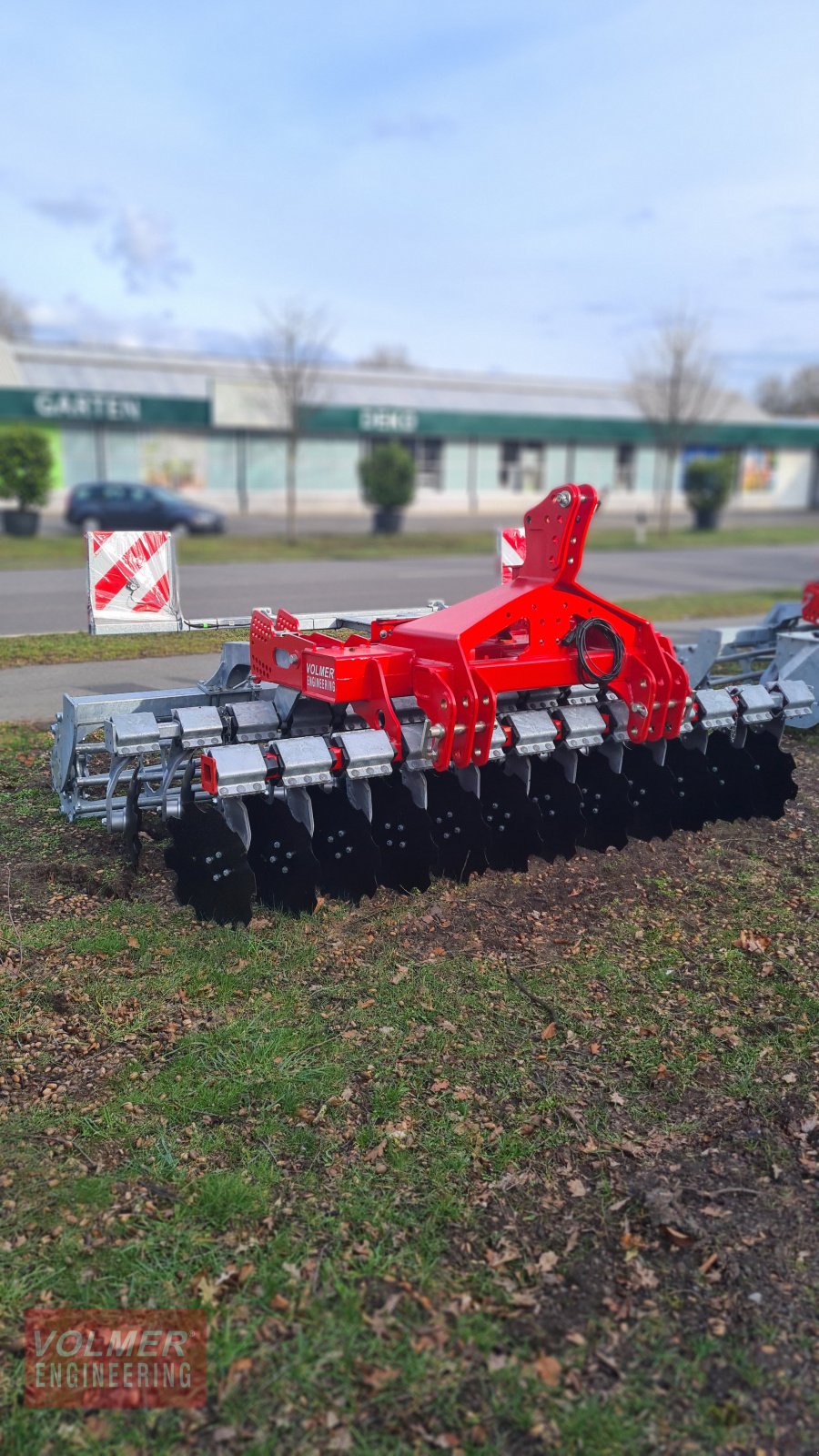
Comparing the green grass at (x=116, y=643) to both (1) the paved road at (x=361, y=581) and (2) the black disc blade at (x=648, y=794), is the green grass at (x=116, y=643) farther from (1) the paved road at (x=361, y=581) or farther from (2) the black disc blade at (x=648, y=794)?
(2) the black disc blade at (x=648, y=794)

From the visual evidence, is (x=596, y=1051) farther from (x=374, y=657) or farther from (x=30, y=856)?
(x=30, y=856)

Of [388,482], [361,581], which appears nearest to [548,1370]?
[361,581]

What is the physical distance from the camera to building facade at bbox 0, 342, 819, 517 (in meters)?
36.2

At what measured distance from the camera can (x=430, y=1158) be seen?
11.8ft

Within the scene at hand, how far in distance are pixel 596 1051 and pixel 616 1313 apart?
4.28ft

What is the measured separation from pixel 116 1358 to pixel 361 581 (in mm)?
14339

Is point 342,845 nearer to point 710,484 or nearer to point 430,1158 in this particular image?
point 430,1158

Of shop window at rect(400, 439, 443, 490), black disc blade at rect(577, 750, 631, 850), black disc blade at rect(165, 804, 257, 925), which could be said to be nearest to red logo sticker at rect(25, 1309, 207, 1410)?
black disc blade at rect(165, 804, 257, 925)

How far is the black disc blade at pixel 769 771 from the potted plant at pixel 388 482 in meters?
23.7

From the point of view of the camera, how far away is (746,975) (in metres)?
4.84

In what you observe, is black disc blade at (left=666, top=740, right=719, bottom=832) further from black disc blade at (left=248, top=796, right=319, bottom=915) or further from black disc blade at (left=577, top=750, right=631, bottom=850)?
black disc blade at (left=248, top=796, right=319, bottom=915)

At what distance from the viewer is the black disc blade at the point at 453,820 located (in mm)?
5355

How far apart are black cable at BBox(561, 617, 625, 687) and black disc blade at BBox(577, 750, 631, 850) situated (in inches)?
20.1

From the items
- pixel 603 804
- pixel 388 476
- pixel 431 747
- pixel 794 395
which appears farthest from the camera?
pixel 794 395
